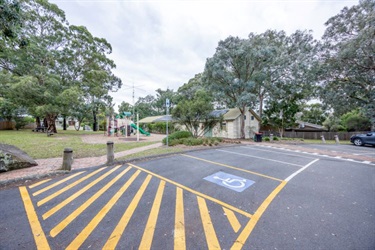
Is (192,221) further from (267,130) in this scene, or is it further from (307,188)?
(267,130)

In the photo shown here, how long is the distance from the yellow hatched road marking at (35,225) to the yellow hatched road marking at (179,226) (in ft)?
5.25

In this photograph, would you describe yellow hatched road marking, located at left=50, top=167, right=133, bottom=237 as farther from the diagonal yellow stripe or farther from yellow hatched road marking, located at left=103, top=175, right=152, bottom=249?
the diagonal yellow stripe

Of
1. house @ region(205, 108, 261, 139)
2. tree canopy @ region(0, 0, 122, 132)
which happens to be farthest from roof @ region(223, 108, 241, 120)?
tree canopy @ region(0, 0, 122, 132)

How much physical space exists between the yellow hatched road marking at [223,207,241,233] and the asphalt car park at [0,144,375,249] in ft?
0.05

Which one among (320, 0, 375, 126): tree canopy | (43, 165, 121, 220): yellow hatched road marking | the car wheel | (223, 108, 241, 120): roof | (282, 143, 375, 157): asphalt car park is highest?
(320, 0, 375, 126): tree canopy

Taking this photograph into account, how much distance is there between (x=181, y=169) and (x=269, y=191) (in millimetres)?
2710

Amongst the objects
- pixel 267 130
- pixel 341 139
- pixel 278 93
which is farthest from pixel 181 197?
pixel 341 139

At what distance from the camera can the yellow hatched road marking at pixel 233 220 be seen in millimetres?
2203

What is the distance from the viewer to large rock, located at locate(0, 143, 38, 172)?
14.3ft

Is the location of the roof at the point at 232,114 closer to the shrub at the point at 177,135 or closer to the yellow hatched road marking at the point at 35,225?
the shrub at the point at 177,135

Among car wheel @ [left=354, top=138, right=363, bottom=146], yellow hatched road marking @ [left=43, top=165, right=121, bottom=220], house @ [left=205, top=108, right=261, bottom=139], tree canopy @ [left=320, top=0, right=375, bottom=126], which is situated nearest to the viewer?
yellow hatched road marking @ [left=43, top=165, right=121, bottom=220]

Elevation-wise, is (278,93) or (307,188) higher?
(278,93)

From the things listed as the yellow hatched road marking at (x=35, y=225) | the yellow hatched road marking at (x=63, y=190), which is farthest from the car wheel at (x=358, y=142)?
the yellow hatched road marking at (x=35, y=225)

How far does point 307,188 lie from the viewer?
367 centimetres
